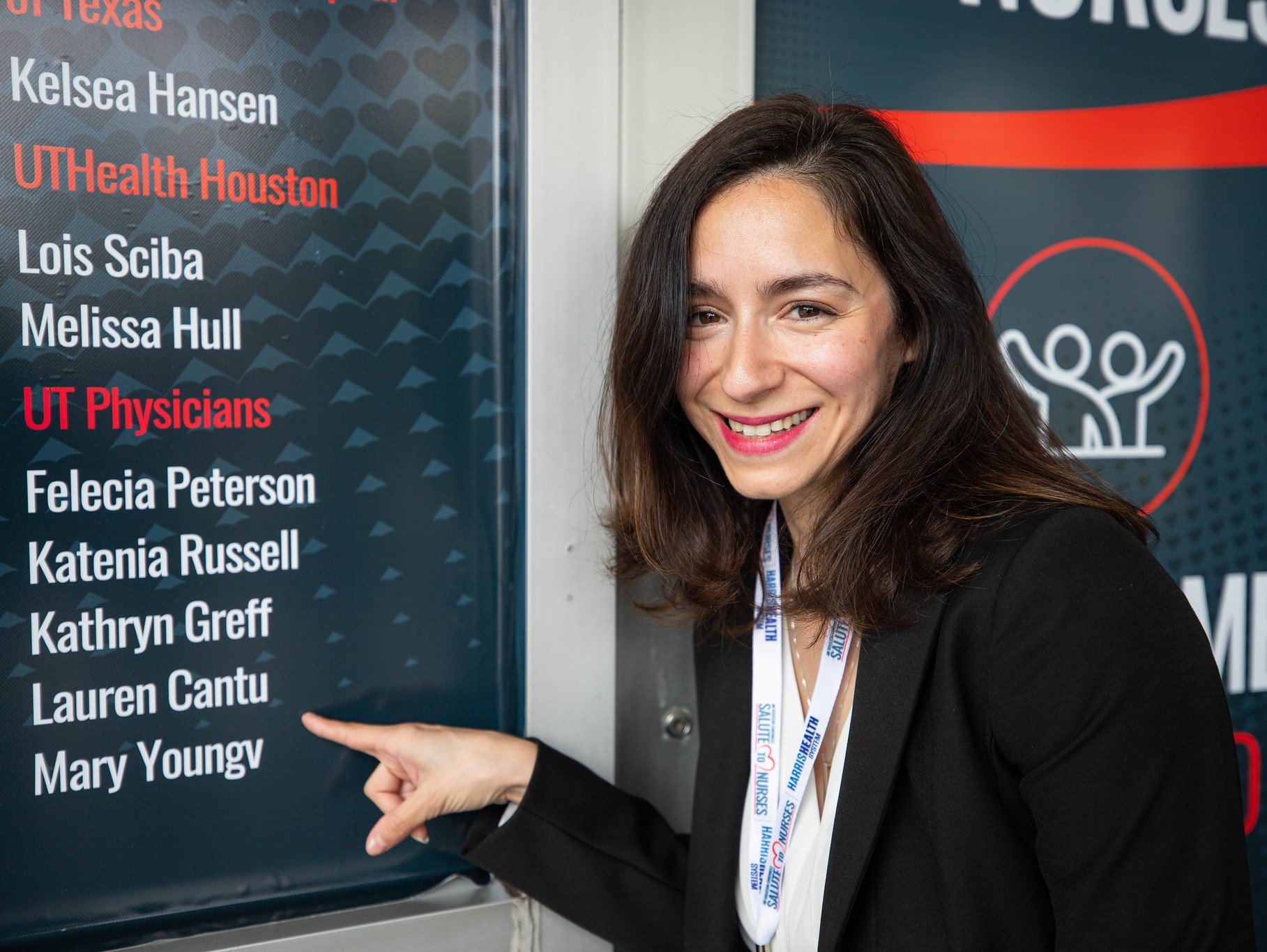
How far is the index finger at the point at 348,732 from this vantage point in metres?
1.19

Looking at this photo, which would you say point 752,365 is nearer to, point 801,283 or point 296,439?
point 801,283

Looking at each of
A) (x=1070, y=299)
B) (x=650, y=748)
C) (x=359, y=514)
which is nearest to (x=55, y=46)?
(x=359, y=514)

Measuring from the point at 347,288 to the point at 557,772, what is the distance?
65 centimetres

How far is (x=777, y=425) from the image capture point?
1177mm

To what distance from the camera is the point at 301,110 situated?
3.76 ft

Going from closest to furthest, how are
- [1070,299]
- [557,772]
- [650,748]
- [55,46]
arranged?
[55,46] → [557,772] → [650,748] → [1070,299]

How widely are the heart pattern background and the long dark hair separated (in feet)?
0.71

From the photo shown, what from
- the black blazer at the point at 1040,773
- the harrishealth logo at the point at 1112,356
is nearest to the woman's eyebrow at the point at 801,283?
the black blazer at the point at 1040,773

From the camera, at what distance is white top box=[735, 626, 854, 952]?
113 cm

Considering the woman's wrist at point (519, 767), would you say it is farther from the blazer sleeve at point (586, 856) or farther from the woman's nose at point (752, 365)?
the woman's nose at point (752, 365)

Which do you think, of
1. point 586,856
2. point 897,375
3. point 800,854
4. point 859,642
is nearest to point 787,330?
point 897,375

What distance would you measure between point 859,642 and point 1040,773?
259 millimetres

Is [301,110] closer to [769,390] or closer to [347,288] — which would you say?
[347,288]

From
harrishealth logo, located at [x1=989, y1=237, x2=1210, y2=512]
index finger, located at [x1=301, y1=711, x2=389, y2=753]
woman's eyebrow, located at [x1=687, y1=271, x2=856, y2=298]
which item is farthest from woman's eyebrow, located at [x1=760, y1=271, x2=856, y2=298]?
index finger, located at [x1=301, y1=711, x2=389, y2=753]
